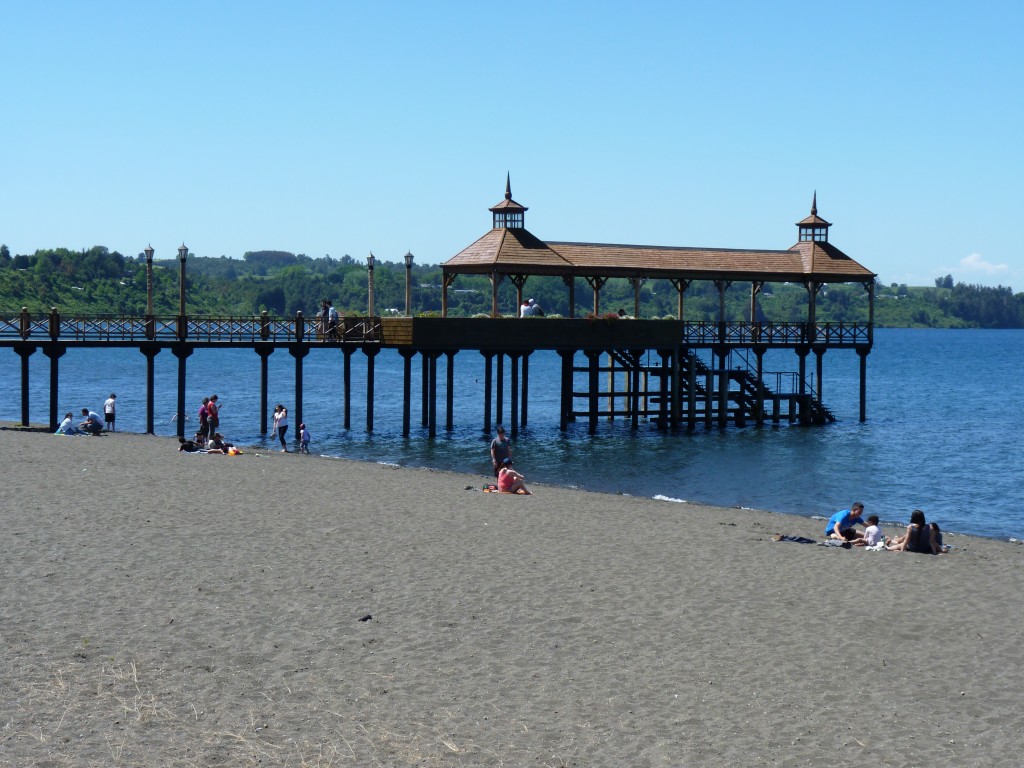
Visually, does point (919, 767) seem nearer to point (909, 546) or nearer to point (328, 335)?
point (909, 546)

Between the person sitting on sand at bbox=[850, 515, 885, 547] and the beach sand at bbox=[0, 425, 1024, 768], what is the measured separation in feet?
2.03

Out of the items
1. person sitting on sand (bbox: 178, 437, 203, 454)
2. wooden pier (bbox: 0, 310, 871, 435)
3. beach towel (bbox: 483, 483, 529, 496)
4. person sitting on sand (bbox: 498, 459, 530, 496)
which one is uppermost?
wooden pier (bbox: 0, 310, 871, 435)

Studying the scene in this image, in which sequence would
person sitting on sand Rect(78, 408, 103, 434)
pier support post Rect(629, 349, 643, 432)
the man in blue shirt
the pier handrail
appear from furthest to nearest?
pier support post Rect(629, 349, 643, 432)
the pier handrail
person sitting on sand Rect(78, 408, 103, 434)
the man in blue shirt

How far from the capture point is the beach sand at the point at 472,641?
36.3 feet

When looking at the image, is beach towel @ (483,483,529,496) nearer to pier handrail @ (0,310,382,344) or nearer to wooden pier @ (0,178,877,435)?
wooden pier @ (0,178,877,435)

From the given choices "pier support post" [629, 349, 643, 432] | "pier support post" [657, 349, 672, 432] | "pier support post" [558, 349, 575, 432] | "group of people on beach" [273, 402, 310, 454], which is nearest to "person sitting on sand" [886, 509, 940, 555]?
"group of people on beach" [273, 402, 310, 454]

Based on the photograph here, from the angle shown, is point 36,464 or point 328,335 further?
point 328,335

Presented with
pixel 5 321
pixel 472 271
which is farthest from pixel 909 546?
pixel 5 321

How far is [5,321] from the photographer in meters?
37.1

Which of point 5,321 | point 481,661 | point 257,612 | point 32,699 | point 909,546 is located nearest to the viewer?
A: point 32,699

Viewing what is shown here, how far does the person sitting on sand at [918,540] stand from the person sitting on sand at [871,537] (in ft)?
0.74

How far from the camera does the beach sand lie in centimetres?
1106

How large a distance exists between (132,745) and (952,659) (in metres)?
8.56

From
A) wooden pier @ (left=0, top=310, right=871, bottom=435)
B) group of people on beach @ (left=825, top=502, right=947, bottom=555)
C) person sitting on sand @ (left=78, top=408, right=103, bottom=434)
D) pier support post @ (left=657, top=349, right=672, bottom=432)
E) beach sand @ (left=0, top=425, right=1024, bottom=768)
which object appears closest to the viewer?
beach sand @ (left=0, top=425, right=1024, bottom=768)
